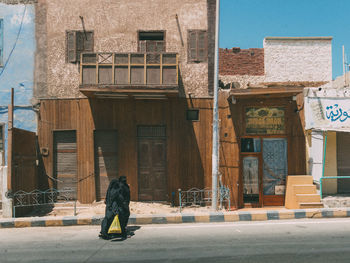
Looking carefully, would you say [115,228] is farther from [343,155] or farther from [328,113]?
[343,155]

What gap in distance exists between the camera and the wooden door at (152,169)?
13344 millimetres

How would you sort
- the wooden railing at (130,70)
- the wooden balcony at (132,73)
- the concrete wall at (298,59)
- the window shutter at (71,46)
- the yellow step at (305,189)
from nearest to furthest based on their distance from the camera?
the yellow step at (305,189) → the wooden balcony at (132,73) → the wooden railing at (130,70) → the window shutter at (71,46) → the concrete wall at (298,59)

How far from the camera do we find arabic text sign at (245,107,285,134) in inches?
510

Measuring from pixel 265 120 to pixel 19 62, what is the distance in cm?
1078

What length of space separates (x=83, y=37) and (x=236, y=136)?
7.77 m

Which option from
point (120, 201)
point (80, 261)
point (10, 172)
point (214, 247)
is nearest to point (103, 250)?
point (80, 261)

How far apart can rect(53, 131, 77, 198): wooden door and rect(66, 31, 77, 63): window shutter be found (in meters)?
3.17

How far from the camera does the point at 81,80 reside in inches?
473

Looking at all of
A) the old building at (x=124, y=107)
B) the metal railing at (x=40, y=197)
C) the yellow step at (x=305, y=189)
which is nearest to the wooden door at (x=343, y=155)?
the yellow step at (x=305, y=189)

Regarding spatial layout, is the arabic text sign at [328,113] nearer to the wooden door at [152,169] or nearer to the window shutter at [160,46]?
the wooden door at [152,169]

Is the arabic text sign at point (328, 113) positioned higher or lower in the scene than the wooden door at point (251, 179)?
higher

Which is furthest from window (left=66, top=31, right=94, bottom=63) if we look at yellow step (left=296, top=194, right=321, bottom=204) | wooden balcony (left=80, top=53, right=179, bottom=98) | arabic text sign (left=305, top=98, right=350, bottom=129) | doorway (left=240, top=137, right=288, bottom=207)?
yellow step (left=296, top=194, right=321, bottom=204)

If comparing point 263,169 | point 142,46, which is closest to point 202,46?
point 142,46

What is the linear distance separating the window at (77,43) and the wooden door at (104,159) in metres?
3.41
